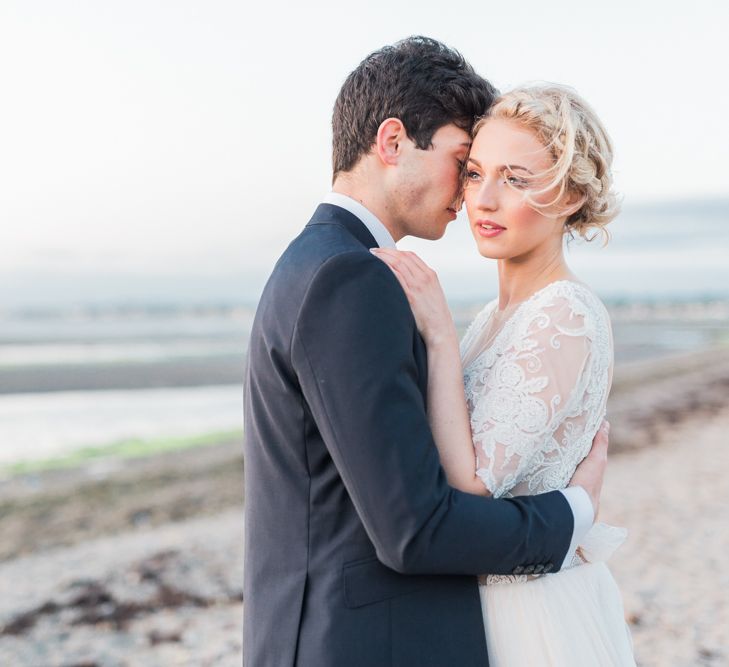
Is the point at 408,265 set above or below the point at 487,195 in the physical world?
below

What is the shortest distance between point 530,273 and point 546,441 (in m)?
0.58

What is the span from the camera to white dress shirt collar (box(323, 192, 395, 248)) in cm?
214

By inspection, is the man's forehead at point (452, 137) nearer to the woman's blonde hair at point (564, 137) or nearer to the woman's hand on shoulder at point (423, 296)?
the woman's blonde hair at point (564, 137)

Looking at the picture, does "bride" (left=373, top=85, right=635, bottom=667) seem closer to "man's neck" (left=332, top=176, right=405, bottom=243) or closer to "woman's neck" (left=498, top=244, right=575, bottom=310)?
"woman's neck" (left=498, top=244, right=575, bottom=310)

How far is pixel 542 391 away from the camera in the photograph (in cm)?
204

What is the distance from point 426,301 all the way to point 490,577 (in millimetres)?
724

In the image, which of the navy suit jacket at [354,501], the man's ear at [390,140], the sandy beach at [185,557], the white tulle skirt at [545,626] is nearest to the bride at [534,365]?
the white tulle skirt at [545,626]

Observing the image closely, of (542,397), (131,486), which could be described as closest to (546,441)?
(542,397)

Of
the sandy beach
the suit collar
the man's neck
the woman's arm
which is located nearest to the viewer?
the woman's arm

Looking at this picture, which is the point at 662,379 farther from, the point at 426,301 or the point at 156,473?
the point at 426,301

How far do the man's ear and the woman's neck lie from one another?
0.51 m

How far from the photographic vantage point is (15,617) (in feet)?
21.7

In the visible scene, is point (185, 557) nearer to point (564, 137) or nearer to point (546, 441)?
point (546, 441)

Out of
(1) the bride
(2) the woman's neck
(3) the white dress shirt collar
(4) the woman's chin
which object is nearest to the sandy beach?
(1) the bride
